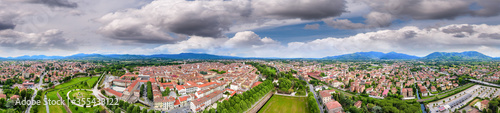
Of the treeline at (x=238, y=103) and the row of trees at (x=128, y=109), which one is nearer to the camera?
the row of trees at (x=128, y=109)

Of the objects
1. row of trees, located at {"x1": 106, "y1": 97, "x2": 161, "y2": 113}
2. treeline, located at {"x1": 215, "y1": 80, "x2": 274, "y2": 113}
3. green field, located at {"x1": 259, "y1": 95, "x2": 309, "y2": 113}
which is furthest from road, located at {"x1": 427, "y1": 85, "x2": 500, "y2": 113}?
row of trees, located at {"x1": 106, "y1": 97, "x2": 161, "y2": 113}

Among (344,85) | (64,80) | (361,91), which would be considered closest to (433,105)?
(361,91)

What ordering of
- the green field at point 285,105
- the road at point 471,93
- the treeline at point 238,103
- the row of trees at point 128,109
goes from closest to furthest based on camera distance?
1. the row of trees at point 128,109
2. the treeline at point 238,103
3. the green field at point 285,105
4. the road at point 471,93

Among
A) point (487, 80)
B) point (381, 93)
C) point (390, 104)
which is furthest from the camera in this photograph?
point (487, 80)

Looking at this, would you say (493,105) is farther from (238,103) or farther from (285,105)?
(238,103)

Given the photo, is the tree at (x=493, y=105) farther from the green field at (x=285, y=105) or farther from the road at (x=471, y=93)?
the green field at (x=285, y=105)

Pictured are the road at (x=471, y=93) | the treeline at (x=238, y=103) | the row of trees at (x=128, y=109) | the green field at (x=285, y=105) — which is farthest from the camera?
the road at (x=471, y=93)

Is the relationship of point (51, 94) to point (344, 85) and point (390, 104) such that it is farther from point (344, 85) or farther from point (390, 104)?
point (344, 85)

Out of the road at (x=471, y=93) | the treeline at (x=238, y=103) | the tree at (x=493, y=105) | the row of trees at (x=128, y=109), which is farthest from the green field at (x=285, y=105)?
the tree at (x=493, y=105)
